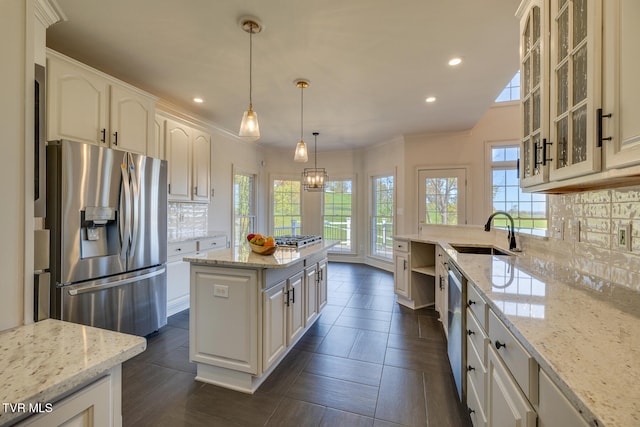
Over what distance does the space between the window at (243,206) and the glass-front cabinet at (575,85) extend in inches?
188

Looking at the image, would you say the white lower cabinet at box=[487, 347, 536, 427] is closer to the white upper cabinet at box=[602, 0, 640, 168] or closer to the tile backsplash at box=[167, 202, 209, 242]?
the white upper cabinet at box=[602, 0, 640, 168]

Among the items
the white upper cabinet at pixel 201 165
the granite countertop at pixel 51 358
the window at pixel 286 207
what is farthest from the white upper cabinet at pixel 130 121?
the window at pixel 286 207

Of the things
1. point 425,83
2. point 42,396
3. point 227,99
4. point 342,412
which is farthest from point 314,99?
point 42,396

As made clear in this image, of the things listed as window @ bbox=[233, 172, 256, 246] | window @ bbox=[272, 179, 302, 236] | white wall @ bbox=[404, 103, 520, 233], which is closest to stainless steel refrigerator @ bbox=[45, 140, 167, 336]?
window @ bbox=[233, 172, 256, 246]

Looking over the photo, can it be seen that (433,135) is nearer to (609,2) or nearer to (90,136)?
(609,2)

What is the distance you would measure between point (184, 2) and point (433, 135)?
454 cm

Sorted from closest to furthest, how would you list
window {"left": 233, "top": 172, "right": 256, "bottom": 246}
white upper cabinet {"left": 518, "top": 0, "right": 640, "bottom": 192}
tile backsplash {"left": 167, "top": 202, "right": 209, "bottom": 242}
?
white upper cabinet {"left": 518, "top": 0, "right": 640, "bottom": 192} → tile backsplash {"left": 167, "top": 202, "right": 209, "bottom": 242} → window {"left": 233, "top": 172, "right": 256, "bottom": 246}

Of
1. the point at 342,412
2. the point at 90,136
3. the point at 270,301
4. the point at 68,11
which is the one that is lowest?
the point at 342,412

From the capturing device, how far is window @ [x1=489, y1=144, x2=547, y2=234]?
4.75m

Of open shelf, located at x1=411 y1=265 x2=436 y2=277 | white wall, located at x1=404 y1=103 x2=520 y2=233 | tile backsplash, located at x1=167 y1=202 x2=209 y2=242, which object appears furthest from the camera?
white wall, located at x1=404 y1=103 x2=520 y2=233

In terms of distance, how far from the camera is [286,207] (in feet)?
22.1

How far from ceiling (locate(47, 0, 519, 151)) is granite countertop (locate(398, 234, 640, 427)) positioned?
1.92 m

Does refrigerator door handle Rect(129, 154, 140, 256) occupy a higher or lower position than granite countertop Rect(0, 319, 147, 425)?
higher

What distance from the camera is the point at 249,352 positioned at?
203 centimetres
